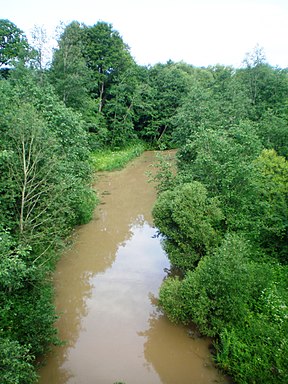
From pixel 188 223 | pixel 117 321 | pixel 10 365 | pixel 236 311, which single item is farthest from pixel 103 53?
pixel 10 365

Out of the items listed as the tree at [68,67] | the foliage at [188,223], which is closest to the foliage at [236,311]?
the foliage at [188,223]

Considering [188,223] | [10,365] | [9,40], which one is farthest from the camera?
[9,40]

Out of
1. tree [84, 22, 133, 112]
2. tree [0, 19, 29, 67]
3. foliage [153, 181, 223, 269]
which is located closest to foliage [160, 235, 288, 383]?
foliage [153, 181, 223, 269]

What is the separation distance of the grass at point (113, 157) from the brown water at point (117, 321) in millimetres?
11565

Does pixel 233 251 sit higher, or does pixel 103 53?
pixel 103 53

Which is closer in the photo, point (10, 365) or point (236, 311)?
point (10, 365)

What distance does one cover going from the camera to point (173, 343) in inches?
417

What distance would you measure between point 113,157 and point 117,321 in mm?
22601

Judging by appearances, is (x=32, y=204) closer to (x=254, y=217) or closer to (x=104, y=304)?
(x=104, y=304)

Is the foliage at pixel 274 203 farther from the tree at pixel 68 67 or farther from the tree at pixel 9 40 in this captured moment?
the tree at pixel 9 40

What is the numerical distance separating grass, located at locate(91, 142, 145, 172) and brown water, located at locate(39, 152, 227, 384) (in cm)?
1156

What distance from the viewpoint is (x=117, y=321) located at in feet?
37.9

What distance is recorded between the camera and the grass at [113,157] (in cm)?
3020

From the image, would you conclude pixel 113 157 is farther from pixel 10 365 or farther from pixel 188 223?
pixel 10 365
